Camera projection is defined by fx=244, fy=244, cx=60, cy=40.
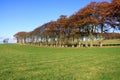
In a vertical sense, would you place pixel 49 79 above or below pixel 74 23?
below

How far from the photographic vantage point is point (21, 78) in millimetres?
12891

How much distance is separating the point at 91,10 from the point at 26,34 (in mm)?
117260

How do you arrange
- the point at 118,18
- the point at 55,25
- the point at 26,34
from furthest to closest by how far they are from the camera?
the point at 26,34 → the point at 55,25 → the point at 118,18

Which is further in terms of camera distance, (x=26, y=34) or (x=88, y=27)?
(x=26, y=34)

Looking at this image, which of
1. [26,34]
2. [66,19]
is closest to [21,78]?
[66,19]

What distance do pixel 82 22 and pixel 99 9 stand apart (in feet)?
21.9

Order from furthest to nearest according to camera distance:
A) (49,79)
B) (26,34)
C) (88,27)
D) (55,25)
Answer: (26,34) → (55,25) → (88,27) → (49,79)

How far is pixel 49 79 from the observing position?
12352 millimetres

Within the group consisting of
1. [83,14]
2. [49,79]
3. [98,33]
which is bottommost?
[49,79]

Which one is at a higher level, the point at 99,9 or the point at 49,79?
the point at 99,9

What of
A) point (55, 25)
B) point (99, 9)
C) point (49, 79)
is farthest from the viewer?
point (55, 25)

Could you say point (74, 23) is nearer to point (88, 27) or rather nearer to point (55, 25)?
point (88, 27)

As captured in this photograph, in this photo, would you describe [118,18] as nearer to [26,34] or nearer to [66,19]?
[66,19]

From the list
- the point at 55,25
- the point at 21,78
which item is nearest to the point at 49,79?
the point at 21,78
